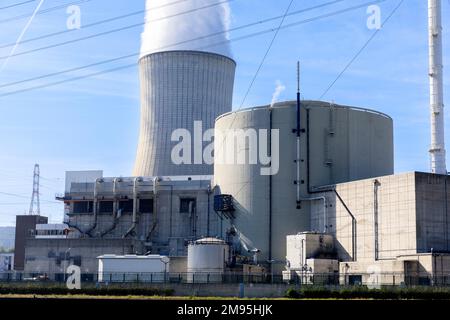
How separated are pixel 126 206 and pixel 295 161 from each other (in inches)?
824

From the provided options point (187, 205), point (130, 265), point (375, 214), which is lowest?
point (130, 265)

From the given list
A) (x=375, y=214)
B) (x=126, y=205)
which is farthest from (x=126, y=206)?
(x=375, y=214)

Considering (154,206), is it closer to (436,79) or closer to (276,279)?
(276,279)

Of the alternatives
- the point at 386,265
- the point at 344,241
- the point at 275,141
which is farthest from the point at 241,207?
the point at 386,265

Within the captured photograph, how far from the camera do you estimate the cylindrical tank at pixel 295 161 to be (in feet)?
190

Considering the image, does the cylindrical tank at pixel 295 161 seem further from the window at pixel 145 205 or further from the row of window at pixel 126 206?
the window at pixel 145 205

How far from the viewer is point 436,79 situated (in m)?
54.8

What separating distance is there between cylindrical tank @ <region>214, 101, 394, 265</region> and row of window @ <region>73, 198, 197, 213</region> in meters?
10.0

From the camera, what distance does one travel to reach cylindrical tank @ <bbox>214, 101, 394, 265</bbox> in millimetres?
58000

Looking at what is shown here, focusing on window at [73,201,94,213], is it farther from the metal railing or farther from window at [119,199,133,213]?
the metal railing

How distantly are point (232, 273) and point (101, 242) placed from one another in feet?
52.8

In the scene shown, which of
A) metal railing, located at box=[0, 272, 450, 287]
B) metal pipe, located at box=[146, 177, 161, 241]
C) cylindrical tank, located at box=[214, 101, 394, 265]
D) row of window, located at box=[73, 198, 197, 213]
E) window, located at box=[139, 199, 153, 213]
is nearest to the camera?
metal railing, located at box=[0, 272, 450, 287]

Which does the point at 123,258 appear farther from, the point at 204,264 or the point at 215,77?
the point at 215,77

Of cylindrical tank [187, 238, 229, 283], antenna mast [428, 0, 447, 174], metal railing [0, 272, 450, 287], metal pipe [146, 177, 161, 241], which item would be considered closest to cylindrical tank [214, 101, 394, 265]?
cylindrical tank [187, 238, 229, 283]
